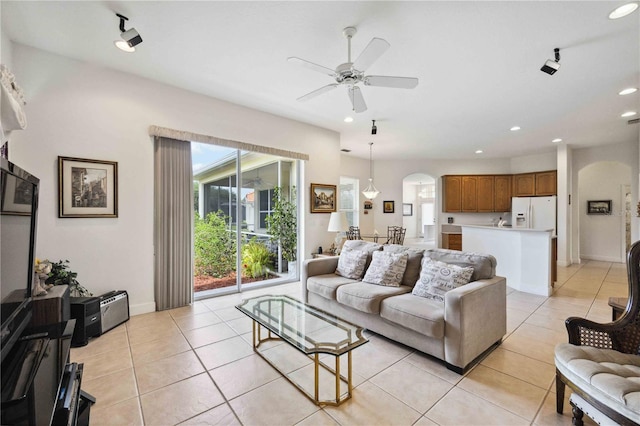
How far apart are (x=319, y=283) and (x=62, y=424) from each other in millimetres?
2487

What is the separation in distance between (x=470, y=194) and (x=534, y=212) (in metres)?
1.58

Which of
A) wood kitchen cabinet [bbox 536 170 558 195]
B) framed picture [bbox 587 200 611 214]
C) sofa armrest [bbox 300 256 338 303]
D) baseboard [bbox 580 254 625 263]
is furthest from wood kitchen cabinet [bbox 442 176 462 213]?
sofa armrest [bbox 300 256 338 303]

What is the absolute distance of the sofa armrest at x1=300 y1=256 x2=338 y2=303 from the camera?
3627 millimetres

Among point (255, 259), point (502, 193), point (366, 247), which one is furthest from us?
point (502, 193)

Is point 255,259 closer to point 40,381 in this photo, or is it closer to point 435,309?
point 435,309

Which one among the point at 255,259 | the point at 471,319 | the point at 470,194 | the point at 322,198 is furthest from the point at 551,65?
the point at 470,194

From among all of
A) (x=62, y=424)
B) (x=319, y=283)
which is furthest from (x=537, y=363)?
(x=62, y=424)

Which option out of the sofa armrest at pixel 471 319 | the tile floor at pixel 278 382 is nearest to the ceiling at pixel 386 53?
the sofa armrest at pixel 471 319

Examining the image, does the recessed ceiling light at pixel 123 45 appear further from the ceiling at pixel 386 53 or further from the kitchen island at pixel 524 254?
the kitchen island at pixel 524 254

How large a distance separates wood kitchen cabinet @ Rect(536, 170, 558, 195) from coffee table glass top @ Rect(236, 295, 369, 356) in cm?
757

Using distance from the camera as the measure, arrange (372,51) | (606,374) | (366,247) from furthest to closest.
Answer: (366,247)
(372,51)
(606,374)

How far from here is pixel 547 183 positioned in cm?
713

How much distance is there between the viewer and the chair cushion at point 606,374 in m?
1.28

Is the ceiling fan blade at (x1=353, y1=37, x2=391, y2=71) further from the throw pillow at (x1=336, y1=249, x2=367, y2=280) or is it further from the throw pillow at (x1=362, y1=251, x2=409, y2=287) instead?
the throw pillow at (x1=336, y1=249, x2=367, y2=280)
